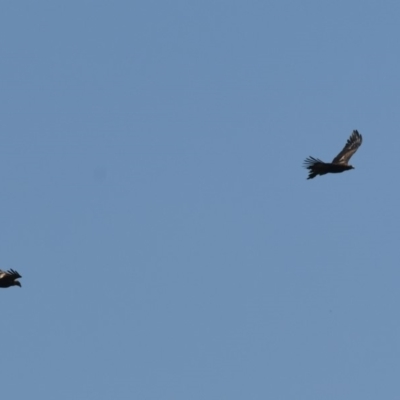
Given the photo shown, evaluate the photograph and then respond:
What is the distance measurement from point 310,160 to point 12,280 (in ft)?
50.9

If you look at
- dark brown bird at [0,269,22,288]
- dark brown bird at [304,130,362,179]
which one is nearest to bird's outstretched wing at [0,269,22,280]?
dark brown bird at [0,269,22,288]

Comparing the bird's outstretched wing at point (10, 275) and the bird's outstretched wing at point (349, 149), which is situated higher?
the bird's outstretched wing at point (349, 149)

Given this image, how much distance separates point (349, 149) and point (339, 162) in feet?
8.35

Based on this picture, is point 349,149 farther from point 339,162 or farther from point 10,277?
point 10,277

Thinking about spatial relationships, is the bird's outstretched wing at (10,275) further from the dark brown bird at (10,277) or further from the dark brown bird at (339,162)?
the dark brown bird at (339,162)

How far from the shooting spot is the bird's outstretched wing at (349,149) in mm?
78375

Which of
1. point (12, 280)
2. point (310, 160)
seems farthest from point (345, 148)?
point (12, 280)

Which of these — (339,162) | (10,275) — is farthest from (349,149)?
(10,275)

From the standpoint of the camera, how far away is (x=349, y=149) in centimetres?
8006

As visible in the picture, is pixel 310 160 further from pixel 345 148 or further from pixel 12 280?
pixel 12 280

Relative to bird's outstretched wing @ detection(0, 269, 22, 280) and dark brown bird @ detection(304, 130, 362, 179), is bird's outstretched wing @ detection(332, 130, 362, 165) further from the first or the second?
bird's outstretched wing @ detection(0, 269, 22, 280)

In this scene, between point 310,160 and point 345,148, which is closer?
point 310,160

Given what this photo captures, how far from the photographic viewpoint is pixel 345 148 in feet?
263

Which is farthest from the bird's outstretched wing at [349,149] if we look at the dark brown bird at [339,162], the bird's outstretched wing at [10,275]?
the bird's outstretched wing at [10,275]
